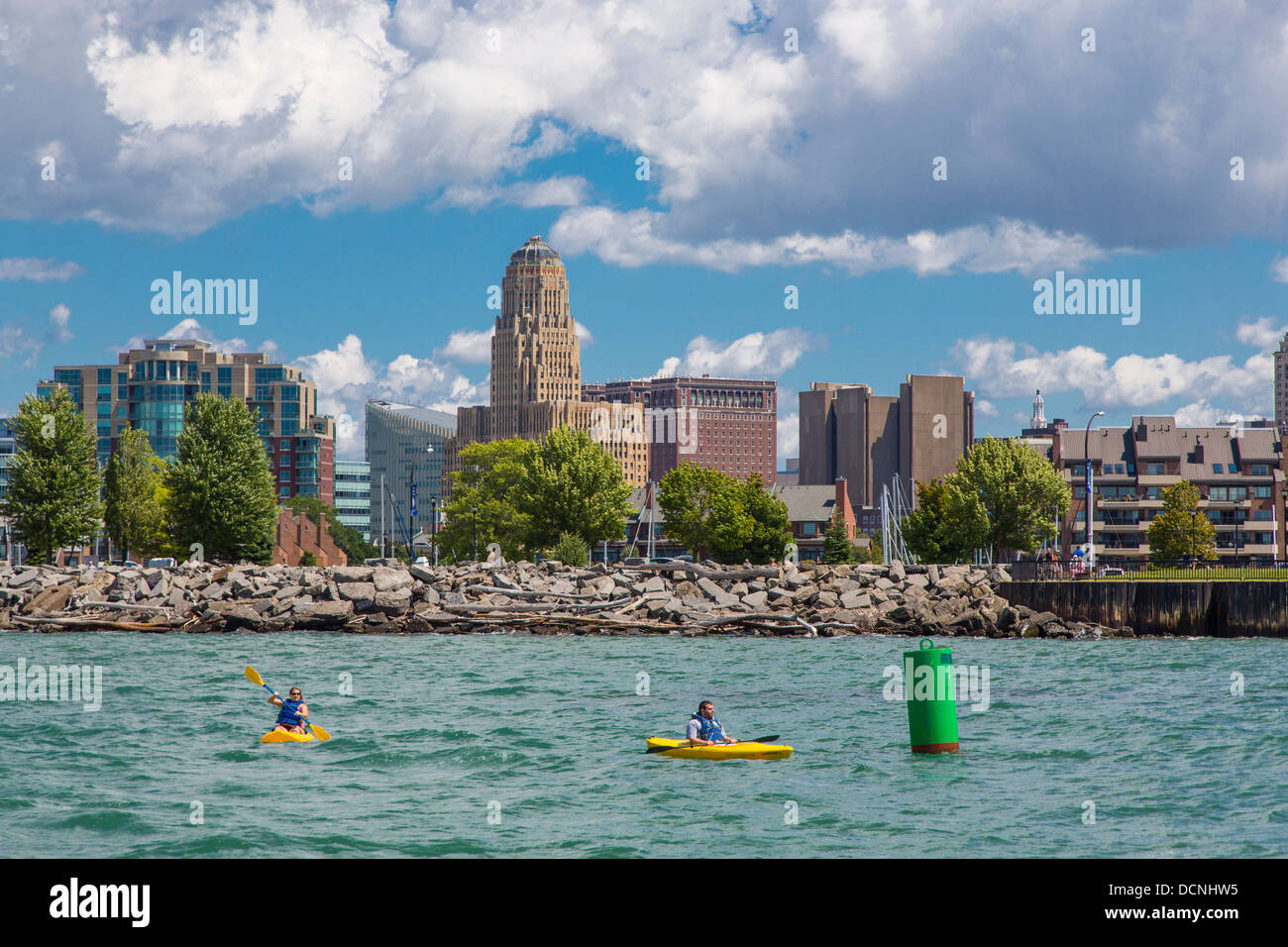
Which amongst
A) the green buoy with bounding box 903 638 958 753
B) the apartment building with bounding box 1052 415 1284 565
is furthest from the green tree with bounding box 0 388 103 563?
the apartment building with bounding box 1052 415 1284 565

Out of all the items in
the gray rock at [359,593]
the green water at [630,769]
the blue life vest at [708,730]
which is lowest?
the green water at [630,769]

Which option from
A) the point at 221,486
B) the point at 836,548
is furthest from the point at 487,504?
the point at 836,548

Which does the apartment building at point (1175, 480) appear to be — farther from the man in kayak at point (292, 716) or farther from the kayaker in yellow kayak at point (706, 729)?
the man in kayak at point (292, 716)

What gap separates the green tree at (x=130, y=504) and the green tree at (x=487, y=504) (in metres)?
25.0

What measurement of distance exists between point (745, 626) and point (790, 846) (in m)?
45.2

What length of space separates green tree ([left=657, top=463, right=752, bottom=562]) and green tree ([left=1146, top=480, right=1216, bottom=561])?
115 feet

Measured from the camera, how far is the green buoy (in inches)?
901

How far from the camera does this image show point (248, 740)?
27.9 meters

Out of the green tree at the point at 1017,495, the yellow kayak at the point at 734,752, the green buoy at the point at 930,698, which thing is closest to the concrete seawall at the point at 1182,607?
the green tree at the point at 1017,495

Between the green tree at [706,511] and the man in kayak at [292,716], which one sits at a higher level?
the green tree at [706,511]

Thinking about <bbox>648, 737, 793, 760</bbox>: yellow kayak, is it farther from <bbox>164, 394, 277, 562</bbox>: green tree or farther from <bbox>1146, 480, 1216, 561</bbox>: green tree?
<bbox>1146, 480, 1216, 561</bbox>: green tree

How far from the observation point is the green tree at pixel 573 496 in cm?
9038

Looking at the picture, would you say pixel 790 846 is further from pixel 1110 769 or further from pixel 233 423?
pixel 233 423
